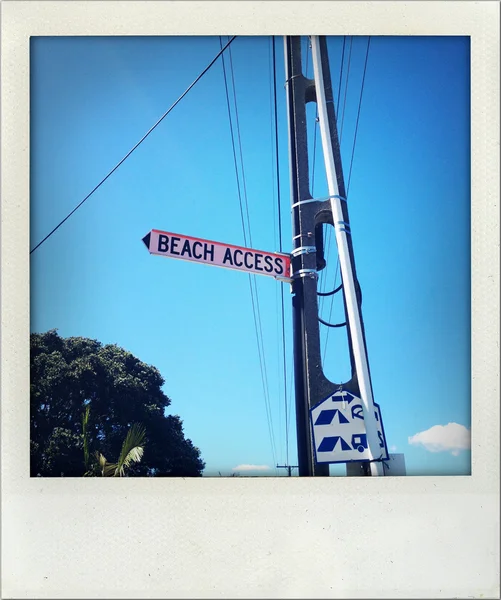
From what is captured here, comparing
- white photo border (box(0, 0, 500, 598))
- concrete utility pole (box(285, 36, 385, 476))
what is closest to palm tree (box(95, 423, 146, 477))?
white photo border (box(0, 0, 500, 598))

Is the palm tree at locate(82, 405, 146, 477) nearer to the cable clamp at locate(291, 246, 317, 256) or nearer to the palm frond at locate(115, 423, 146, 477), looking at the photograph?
the palm frond at locate(115, 423, 146, 477)

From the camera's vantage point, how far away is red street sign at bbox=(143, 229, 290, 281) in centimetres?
700

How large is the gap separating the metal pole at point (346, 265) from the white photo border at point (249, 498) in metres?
0.24

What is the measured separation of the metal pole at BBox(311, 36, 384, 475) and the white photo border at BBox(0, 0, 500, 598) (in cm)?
24

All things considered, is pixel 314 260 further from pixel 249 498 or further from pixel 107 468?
pixel 107 468

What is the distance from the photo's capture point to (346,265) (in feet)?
22.9

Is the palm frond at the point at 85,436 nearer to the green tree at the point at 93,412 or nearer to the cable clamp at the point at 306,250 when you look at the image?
the green tree at the point at 93,412

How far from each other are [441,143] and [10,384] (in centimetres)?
375

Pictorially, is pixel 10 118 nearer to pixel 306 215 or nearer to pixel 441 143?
pixel 306 215

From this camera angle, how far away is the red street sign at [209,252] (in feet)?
23.0

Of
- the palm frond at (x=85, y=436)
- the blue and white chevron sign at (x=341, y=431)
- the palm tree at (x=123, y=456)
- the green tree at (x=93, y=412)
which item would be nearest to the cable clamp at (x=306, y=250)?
the blue and white chevron sign at (x=341, y=431)

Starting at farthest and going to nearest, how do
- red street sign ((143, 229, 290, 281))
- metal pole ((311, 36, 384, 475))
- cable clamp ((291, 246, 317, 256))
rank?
cable clamp ((291, 246, 317, 256)) → red street sign ((143, 229, 290, 281)) → metal pole ((311, 36, 384, 475))

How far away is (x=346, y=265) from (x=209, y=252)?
1.04 meters

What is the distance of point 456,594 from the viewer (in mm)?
6656
